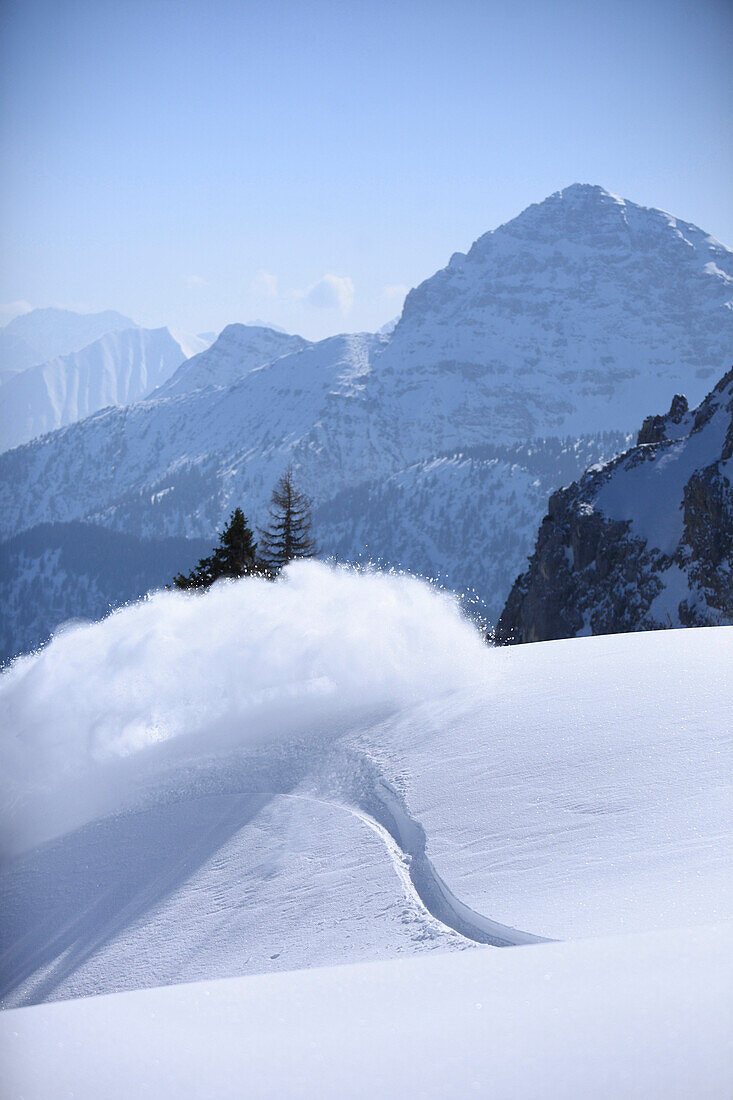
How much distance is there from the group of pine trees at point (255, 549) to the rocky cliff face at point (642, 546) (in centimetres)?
2104

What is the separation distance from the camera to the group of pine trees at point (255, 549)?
89.7ft

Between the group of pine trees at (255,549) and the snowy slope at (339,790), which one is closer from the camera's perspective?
the snowy slope at (339,790)

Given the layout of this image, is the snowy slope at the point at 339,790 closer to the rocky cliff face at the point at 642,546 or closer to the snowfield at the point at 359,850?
the snowfield at the point at 359,850

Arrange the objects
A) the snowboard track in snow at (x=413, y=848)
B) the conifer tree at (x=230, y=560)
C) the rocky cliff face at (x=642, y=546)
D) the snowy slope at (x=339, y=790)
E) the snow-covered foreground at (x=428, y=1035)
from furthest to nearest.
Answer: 1. the rocky cliff face at (x=642, y=546)
2. the conifer tree at (x=230, y=560)
3. the snowy slope at (x=339, y=790)
4. the snowboard track in snow at (x=413, y=848)
5. the snow-covered foreground at (x=428, y=1035)

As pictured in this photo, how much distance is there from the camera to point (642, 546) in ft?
159

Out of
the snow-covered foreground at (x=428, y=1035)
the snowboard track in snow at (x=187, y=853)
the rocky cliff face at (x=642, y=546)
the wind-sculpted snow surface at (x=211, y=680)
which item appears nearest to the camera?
the snow-covered foreground at (x=428, y=1035)

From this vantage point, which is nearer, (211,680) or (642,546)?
(211,680)

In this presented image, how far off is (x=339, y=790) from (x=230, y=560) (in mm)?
20860

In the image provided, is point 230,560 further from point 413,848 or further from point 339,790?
point 413,848

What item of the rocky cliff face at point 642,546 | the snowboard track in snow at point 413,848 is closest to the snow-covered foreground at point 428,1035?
the snowboard track in snow at point 413,848

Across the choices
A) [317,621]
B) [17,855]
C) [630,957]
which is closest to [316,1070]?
[630,957]

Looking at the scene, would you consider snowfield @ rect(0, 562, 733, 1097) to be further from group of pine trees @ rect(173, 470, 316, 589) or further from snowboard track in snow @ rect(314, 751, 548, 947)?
group of pine trees @ rect(173, 470, 316, 589)

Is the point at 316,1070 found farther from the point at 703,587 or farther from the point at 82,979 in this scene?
the point at 703,587

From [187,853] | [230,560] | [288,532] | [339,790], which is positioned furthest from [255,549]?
[187,853]
